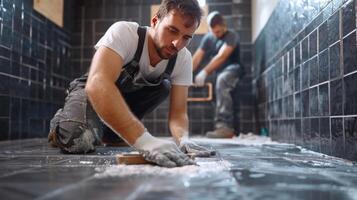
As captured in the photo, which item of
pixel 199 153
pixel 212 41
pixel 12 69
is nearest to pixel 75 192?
pixel 199 153

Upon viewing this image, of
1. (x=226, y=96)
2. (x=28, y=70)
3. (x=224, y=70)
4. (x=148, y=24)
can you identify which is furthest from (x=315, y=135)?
(x=148, y=24)

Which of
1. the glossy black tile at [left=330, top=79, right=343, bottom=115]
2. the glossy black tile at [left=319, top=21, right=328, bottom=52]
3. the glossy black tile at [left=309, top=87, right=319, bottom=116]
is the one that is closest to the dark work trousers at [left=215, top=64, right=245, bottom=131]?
the glossy black tile at [left=309, top=87, right=319, bottom=116]

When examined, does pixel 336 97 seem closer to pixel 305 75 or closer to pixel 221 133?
pixel 305 75

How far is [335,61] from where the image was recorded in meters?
1.60

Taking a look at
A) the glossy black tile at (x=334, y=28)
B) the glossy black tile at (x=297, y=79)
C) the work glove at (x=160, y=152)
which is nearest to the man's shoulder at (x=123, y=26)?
the work glove at (x=160, y=152)

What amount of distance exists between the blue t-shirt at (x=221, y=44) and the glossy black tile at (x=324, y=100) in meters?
1.87

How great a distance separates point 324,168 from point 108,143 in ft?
4.63

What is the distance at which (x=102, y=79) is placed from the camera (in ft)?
4.35

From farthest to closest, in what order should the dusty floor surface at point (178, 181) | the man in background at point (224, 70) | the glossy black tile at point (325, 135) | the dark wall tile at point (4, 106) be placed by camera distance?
1. the man in background at point (224, 70)
2. the dark wall tile at point (4, 106)
3. the glossy black tile at point (325, 135)
4. the dusty floor surface at point (178, 181)

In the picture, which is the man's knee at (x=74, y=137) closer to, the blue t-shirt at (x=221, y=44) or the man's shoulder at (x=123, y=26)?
the man's shoulder at (x=123, y=26)

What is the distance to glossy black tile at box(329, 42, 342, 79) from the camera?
1.57 m

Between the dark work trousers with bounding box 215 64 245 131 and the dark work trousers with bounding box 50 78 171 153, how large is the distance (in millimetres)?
1452

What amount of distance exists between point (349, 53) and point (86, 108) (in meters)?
1.27

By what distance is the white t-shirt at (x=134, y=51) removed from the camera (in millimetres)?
1478
